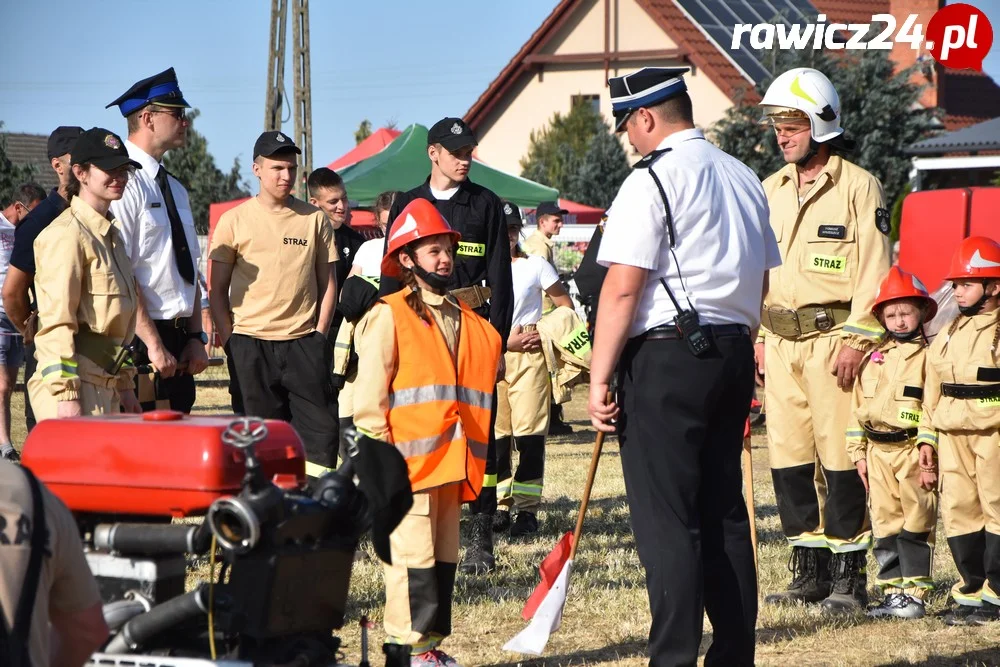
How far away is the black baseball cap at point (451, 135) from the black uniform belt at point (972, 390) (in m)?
2.88

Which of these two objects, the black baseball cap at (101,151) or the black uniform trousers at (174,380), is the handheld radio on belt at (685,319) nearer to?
the black baseball cap at (101,151)

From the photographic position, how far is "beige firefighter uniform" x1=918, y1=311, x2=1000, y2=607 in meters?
6.58

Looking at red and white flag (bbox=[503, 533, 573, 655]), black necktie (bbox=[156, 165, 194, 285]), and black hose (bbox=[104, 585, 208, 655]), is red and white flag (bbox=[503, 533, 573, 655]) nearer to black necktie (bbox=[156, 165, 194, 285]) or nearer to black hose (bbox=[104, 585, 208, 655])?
black hose (bbox=[104, 585, 208, 655])

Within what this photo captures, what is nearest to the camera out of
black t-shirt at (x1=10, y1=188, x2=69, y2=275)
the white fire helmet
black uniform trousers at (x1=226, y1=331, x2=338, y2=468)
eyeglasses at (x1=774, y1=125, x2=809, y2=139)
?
black t-shirt at (x1=10, y1=188, x2=69, y2=275)

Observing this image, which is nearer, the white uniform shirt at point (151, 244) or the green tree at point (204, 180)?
the white uniform shirt at point (151, 244)

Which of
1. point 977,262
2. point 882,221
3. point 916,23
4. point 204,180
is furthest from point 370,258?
point 916,23

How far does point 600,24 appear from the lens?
147ft

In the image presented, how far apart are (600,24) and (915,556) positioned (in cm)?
3973

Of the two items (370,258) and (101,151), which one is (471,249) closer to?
(370,258)

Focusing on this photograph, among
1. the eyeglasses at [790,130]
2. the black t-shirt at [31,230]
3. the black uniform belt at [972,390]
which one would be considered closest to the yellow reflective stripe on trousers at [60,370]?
the black t-shirt at [31,230]

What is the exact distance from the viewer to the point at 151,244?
21.6 feet

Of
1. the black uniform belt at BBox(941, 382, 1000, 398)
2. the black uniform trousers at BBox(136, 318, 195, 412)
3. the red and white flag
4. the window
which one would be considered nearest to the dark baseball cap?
the black uniform trousers at BBox(136, 318, 195, 412)

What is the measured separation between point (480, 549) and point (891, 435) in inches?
96.2

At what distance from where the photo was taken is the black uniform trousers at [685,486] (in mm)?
4617
